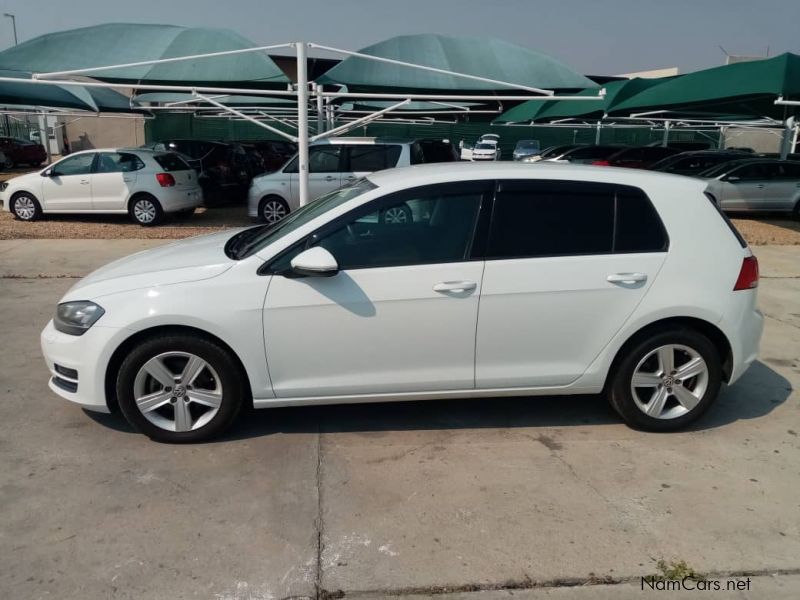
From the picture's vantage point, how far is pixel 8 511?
321 cm

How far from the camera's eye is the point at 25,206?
1298 centimetres

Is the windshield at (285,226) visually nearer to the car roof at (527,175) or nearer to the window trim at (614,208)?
the car roof at (527,175)

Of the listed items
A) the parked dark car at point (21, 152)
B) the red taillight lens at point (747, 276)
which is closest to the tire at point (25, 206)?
the red taillight lens at point (747, 276)

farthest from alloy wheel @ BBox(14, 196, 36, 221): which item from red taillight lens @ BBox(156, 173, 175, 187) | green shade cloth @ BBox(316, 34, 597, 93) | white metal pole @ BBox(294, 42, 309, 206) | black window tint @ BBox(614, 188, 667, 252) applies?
black window tint @ BBox(614, 188, 667, 252)

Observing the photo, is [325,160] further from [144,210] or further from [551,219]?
[551,219]

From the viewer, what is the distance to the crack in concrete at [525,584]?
270 centimetres

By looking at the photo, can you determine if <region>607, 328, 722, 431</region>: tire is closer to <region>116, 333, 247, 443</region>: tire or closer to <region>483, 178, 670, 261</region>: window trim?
<region>483, 178, 670, 261</region>: window trim

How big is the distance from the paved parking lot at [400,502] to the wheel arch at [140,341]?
1.24 ft

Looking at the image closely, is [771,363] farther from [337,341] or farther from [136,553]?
[136,553]

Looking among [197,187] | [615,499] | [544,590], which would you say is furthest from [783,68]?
[544,590]

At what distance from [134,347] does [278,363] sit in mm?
848

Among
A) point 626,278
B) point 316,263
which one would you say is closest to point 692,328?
point 626,278

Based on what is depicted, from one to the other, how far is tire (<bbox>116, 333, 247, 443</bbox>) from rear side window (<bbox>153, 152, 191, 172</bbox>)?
989 centimetres

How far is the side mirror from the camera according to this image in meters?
3.56
